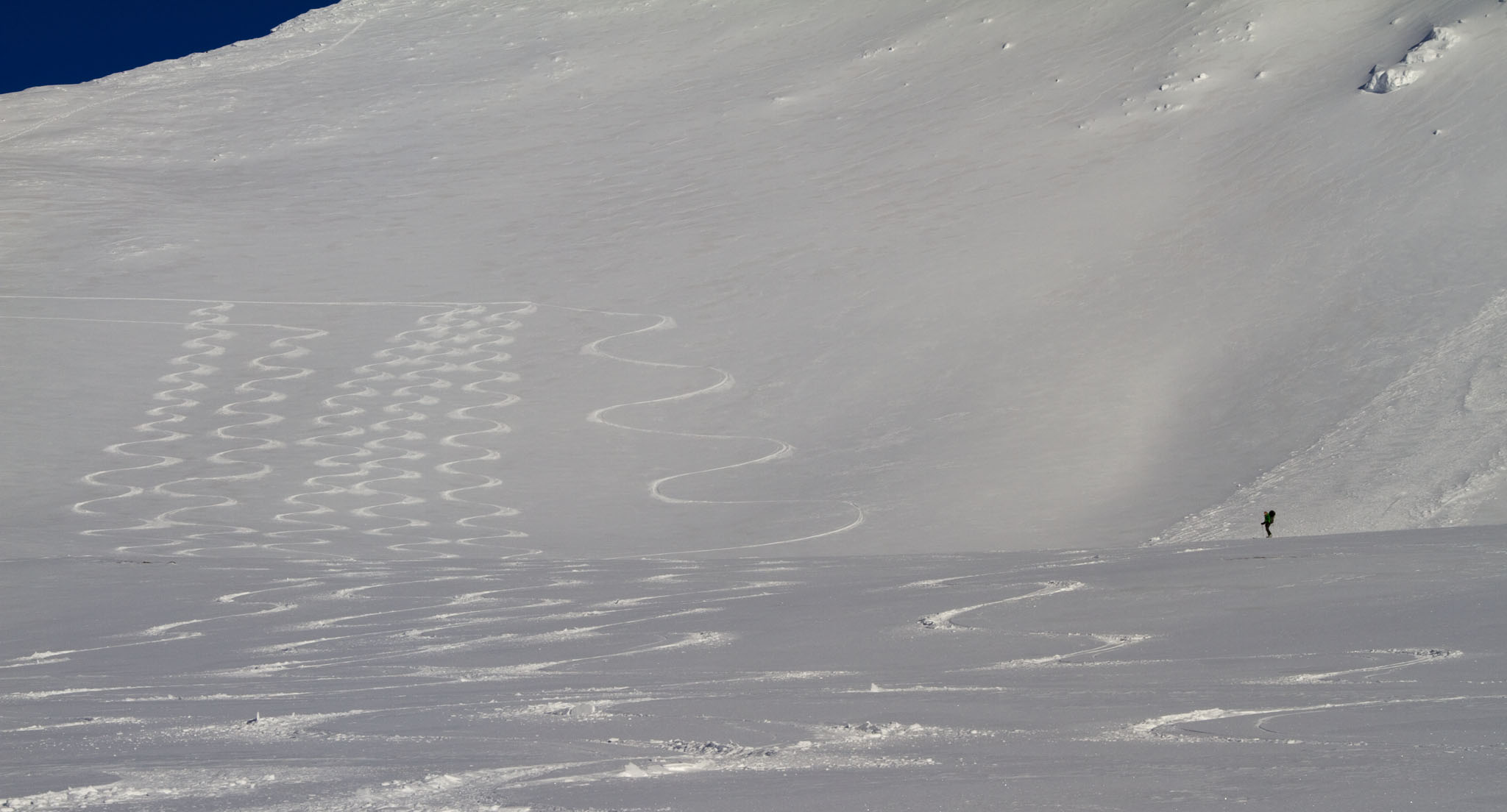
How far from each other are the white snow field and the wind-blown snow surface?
3 centimetres

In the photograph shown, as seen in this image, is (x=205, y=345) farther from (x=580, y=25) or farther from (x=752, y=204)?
(x=580, y=25)

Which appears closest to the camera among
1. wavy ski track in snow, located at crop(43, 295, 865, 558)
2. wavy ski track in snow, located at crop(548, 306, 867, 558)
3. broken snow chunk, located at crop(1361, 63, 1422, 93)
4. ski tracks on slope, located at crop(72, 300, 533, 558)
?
wavy ski track in snow, located at crop(548, 306, 867, 558)

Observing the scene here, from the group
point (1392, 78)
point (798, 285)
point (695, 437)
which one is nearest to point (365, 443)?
point (695, 437)

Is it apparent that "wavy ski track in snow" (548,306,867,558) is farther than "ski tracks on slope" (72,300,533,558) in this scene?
No

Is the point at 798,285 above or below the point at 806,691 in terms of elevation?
above

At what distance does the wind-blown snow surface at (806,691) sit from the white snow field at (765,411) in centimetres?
3

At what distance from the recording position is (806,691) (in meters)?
4.76

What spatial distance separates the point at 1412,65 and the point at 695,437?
484 inches

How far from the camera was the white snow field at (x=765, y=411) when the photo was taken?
159 inches

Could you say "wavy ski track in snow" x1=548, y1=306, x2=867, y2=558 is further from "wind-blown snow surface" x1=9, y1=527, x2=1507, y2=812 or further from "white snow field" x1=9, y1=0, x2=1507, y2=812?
"wind-blown snow surface" x1=9, y1=527, x2=1507, y2=812

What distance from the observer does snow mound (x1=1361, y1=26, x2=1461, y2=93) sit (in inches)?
785

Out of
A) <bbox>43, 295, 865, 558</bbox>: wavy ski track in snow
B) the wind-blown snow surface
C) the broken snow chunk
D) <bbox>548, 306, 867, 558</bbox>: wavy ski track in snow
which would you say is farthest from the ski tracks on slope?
the broken snow chunk

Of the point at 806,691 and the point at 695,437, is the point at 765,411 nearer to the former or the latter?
the point at 695,437

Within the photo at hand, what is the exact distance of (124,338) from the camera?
19.4 metres
